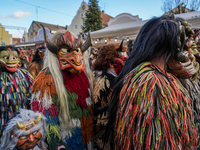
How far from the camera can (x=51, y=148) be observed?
1.62 meters

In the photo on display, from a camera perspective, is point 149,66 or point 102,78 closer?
point 149,66

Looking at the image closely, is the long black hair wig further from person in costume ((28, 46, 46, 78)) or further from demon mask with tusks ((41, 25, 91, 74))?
person in costume ((28, 46, 46, 78))

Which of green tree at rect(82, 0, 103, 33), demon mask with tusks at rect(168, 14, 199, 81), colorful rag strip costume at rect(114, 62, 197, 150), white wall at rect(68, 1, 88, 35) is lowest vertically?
colorful rag strip costume at rect(114, 62, 197, 150)

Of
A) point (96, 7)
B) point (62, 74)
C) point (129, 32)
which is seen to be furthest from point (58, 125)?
point (96, 7)

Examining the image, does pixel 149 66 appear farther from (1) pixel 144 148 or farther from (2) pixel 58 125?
(2) pixel 58 125

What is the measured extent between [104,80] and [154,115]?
3.71ft

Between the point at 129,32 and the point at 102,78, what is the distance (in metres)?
4.80

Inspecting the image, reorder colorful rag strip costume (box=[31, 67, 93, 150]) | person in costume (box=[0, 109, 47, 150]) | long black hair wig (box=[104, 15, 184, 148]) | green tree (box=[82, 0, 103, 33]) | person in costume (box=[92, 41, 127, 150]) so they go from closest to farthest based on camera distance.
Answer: long black hair wig (box=[104, 15, 184, 148])
person in costume (box=[0, 109, 47, 150])
colorful rag strip costume (box=[31, 67, 93, 150])
person in costume (box=[92, 41, 127, 150])
green tree (box=[82, 0, 103, 33])

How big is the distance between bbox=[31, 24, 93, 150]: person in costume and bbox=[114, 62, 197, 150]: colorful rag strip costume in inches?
33.3

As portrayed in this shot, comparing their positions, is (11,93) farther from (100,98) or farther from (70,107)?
(100,98)

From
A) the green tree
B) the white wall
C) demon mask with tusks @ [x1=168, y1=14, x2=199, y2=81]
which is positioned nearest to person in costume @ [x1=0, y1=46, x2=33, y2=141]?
demon mask with tusks @ [x1=168, y1=14, x2=199, y2=81]

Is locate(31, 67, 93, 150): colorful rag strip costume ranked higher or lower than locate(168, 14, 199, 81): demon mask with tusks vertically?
lower

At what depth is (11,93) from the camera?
7.06ft

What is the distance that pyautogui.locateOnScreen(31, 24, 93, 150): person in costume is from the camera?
1.67 m
